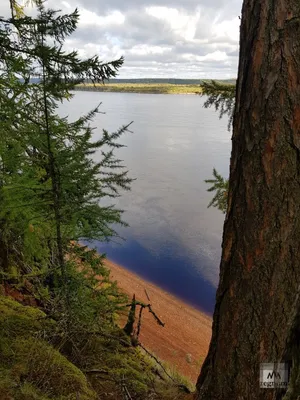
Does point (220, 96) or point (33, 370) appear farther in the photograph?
point (220, 96)

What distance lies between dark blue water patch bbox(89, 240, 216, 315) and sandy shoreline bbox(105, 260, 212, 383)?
41 cm

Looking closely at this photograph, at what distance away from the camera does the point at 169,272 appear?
48.0 feet

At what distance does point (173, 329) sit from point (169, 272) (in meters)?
4.18

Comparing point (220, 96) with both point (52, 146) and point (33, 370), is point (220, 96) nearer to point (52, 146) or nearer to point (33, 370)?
point (52, 146)

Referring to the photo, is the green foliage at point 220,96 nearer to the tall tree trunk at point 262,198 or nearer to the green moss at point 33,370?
the tall tree trunk at point 262,198

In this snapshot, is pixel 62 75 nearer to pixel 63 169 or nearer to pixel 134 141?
pixel 63 169

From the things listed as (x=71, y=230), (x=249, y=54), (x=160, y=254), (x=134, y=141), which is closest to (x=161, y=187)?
(x=160, y=254)

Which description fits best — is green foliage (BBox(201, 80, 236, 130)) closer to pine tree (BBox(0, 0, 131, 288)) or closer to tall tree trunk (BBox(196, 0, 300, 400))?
pine tree (BBox(0, 0, 131, 288))

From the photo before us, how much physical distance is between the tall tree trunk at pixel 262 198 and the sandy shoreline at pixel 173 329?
678cm

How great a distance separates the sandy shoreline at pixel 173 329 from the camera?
28.8 ft

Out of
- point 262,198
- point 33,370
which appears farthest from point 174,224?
point 262,198

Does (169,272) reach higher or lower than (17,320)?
lower

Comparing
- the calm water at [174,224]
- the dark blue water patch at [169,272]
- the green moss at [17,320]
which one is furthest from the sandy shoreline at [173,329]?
the green moss at [17,320]

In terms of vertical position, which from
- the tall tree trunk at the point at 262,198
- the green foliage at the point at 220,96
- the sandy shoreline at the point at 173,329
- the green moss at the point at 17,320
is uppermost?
the green foliage at the point at 220,96
